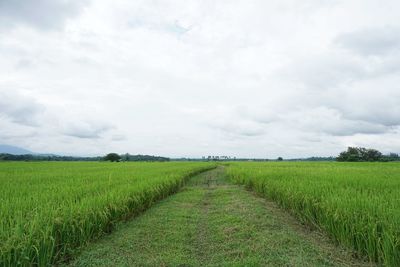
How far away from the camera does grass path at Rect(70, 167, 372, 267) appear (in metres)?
4.60

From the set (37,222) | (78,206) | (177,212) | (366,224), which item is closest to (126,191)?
(177,212)

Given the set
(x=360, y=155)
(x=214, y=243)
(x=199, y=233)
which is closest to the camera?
(x=214, y=243)

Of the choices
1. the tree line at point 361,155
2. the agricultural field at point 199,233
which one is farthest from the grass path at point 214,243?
the tree line at point 361,155

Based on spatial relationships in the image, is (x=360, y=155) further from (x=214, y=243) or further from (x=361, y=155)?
(x=214, y=243)

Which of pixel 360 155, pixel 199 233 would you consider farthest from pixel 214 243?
pixel 360 155

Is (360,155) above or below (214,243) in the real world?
above

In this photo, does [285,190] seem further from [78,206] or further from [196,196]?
[78,206]

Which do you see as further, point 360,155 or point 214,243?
point 360,155

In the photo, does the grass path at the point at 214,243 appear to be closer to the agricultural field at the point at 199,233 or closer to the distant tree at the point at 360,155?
the agricultural field at the point at 199,233

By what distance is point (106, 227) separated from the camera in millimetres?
6074

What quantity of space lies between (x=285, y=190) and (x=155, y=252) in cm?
455

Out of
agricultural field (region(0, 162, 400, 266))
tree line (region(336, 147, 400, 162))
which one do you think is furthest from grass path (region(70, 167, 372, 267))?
tree line (region(336, 147, 400, 162))

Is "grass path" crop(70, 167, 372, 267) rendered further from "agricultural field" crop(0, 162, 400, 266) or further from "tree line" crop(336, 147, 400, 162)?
"tree line" crop(336, 147, 400, 162)

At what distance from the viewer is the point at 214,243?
18.4 ft
